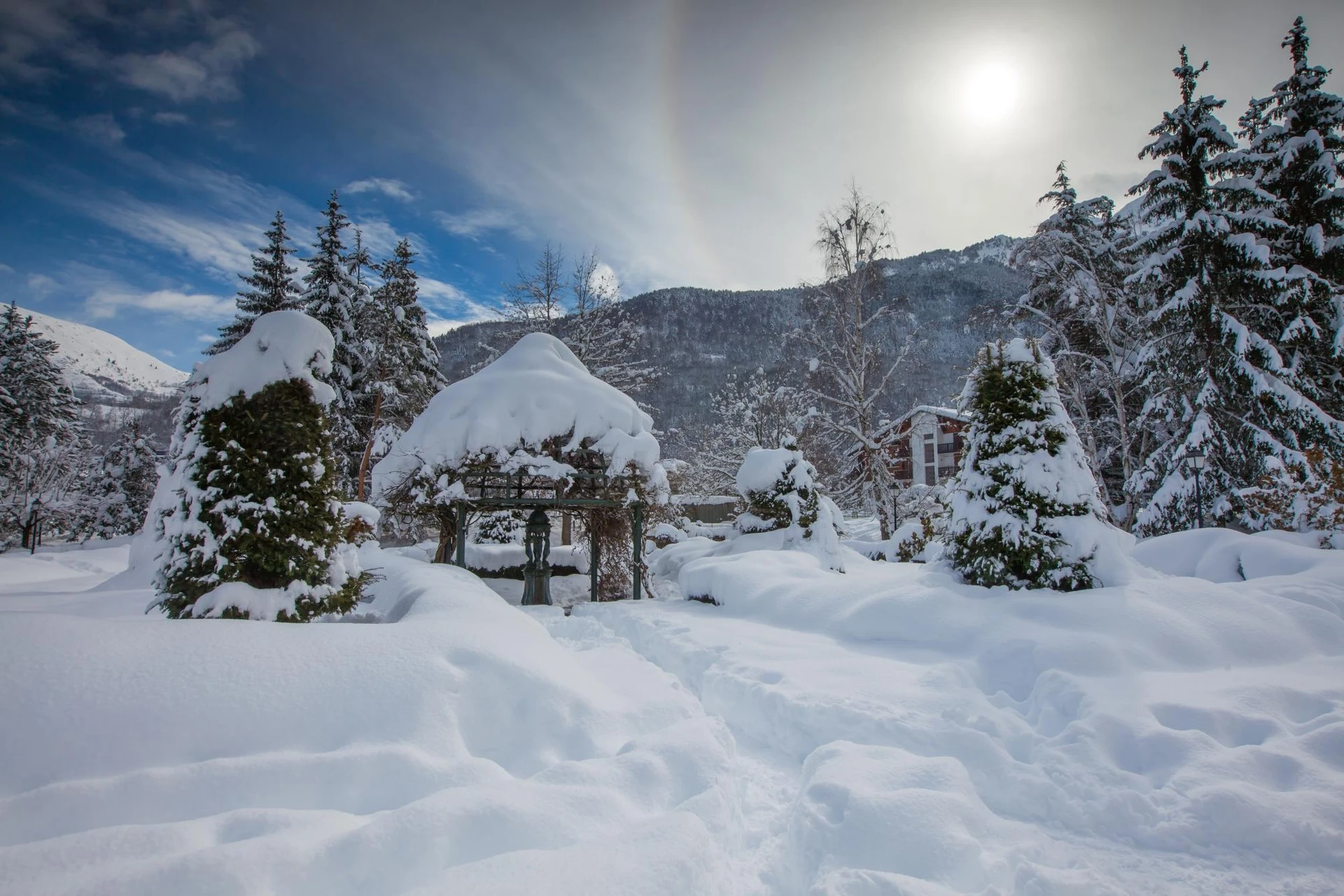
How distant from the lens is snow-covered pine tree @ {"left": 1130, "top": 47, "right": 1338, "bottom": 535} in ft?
40.3

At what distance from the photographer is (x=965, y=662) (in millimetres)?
4777

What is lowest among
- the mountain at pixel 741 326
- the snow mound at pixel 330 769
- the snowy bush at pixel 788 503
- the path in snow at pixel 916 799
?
the path in snow at pixel 916 799

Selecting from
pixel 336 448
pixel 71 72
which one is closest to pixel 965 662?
pixel 71 72

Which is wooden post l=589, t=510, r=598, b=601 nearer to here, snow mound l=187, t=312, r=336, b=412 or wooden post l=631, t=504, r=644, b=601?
wooden post l=631, t=504, r=644, b=601

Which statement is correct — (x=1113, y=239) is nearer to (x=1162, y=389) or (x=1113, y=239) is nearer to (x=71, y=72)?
(x=1162, y=389)

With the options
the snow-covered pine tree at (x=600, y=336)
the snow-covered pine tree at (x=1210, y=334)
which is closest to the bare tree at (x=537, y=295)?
the snow-covered pine tree at (x=600, y=336)

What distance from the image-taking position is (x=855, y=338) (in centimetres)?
1525

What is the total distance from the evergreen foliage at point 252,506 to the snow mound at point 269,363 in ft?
0.24

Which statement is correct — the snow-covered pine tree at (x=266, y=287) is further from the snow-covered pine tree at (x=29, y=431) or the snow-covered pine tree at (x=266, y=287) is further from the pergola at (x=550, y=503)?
the pergola at (x=550, y=503)

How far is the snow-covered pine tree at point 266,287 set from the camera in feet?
67.6

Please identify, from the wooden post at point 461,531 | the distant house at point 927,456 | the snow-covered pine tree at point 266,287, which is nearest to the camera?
the wooden post at point 461,531

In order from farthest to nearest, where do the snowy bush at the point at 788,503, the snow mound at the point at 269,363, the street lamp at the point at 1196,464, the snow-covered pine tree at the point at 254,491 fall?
1. the street lamp at the point at 1196,464
2. the snowy bush at the point at 788,503
3. the snow mound at the point at 269,363
4. the snow-covered pine tree at the point at 254,491

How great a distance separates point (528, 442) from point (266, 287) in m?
18.0

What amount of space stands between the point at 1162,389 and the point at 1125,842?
1567 centimetres
